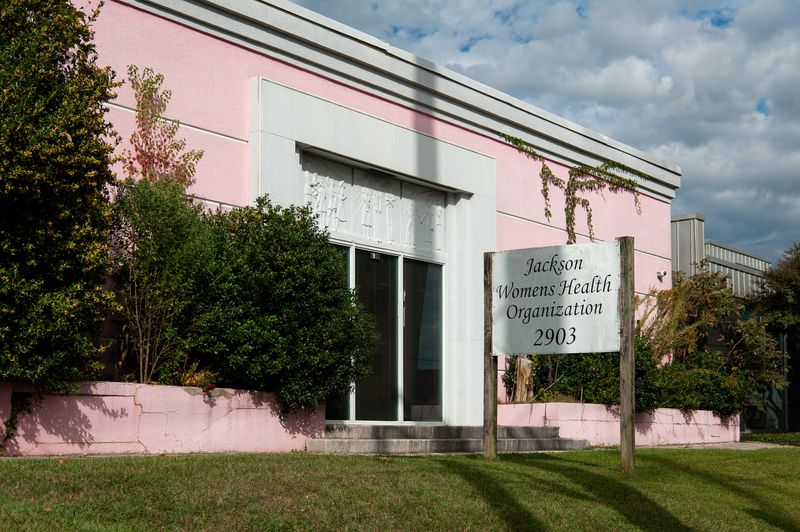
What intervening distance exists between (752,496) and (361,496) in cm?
455

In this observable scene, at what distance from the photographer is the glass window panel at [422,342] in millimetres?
16453

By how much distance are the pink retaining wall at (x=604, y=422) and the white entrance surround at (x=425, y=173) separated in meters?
0.85

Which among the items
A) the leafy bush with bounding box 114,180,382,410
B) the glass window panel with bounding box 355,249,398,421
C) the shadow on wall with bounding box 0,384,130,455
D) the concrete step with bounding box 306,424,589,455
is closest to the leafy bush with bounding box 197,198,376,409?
the leafy bush with bounding box 114,180,382,410

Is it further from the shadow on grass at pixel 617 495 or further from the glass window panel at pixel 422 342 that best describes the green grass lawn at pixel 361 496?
the glass window panel at pixel 422 342

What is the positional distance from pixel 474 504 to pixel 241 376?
14.9 feet

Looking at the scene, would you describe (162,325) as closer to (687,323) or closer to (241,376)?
(241,376)

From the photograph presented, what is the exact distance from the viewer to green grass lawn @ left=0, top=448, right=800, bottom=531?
6.98m

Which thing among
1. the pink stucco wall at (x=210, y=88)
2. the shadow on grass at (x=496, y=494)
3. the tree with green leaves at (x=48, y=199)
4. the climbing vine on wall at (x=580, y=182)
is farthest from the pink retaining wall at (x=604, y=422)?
the tree with green leaves at (x=48, y=199)

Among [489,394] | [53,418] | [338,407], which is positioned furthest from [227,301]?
[338,407]

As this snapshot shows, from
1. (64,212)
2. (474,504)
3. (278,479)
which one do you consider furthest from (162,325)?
(474,504)

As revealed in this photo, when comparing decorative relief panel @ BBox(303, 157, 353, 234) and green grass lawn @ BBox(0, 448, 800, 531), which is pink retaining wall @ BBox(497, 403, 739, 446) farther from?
green grass lawn @ BBox(0, 448, 800, 531)

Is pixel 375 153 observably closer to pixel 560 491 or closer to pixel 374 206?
pixel 374 206

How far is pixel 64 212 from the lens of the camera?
1004 cm

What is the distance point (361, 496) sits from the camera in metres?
7.95
